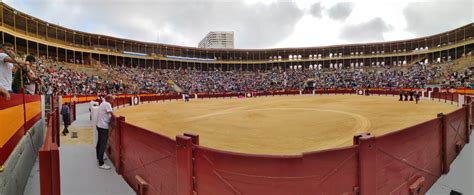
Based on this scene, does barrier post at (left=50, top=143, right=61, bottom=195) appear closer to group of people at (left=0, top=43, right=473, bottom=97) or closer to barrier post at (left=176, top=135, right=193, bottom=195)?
barrier post at (left=176, top=135, right=193, bottom=195)

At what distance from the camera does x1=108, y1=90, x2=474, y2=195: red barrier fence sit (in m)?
2.88

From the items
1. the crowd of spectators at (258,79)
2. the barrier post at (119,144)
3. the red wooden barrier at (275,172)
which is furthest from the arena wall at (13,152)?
the crowd of spectators at (258,79)

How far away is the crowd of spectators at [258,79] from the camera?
43.2 meters

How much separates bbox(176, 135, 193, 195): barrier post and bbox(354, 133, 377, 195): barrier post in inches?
79.6

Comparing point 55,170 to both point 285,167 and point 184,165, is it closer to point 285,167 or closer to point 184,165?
point 184,165

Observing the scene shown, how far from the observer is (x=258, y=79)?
2830 inches

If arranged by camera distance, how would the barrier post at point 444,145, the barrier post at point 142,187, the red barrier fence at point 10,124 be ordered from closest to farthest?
the red barrier fence at point 10,124, the barrier post at point 142,187, the barrier post at point 444,145

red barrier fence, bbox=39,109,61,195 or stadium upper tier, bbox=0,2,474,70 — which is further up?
stadium upper tier, bbox=0,2,474,70

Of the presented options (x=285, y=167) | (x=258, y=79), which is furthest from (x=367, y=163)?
(x=258, y=79)

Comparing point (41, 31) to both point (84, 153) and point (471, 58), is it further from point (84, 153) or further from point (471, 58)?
point (471, 58)

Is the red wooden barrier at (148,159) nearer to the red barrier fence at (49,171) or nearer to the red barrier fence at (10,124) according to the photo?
the red barrier fence at (49,171)

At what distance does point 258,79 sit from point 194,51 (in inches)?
764

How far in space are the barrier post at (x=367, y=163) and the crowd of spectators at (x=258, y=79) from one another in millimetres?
37823

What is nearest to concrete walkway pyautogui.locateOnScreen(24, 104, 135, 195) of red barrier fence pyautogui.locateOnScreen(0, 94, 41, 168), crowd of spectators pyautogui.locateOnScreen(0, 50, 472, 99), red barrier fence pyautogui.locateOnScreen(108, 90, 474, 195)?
red barrier fence pyautogui.locateOnScreen(108, 90, 474, 195)
